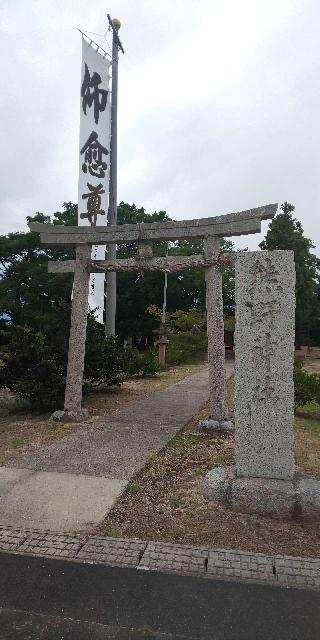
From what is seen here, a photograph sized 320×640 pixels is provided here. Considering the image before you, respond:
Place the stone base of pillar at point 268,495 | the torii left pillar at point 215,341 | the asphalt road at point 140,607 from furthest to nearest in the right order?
the torii left pillar at point 215,341, the stone base of pillar at point 268,495, the asphalt road at point 140,607

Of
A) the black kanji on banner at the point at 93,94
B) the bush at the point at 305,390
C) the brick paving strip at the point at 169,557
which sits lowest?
the brick paving strip at the point at 169,557

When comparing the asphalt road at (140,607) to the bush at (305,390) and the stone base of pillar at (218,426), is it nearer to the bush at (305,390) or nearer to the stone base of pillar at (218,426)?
the stone base of pillar at (218,426)

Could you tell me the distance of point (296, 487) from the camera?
4.09m

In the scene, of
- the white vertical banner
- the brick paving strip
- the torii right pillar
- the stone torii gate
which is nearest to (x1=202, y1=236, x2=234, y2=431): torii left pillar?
the stone torii gate

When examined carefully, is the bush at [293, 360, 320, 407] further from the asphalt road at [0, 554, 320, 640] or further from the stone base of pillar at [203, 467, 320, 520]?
the asphalt road at [0, 554, 320, 640]

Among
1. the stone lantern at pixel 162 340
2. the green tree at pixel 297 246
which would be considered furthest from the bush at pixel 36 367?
the green tree at pixel 297 246

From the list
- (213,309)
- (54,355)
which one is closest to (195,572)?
(213,309)

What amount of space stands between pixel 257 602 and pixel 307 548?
2.95ft

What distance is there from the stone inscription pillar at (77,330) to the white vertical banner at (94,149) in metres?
4.42

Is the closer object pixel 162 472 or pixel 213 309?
pixel 162 472

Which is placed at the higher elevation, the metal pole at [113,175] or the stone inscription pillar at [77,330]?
the metal pole at [113,175]

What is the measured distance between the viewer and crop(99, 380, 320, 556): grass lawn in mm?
3549

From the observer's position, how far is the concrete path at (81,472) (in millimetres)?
3969

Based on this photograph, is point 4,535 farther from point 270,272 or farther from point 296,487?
point 270,272
